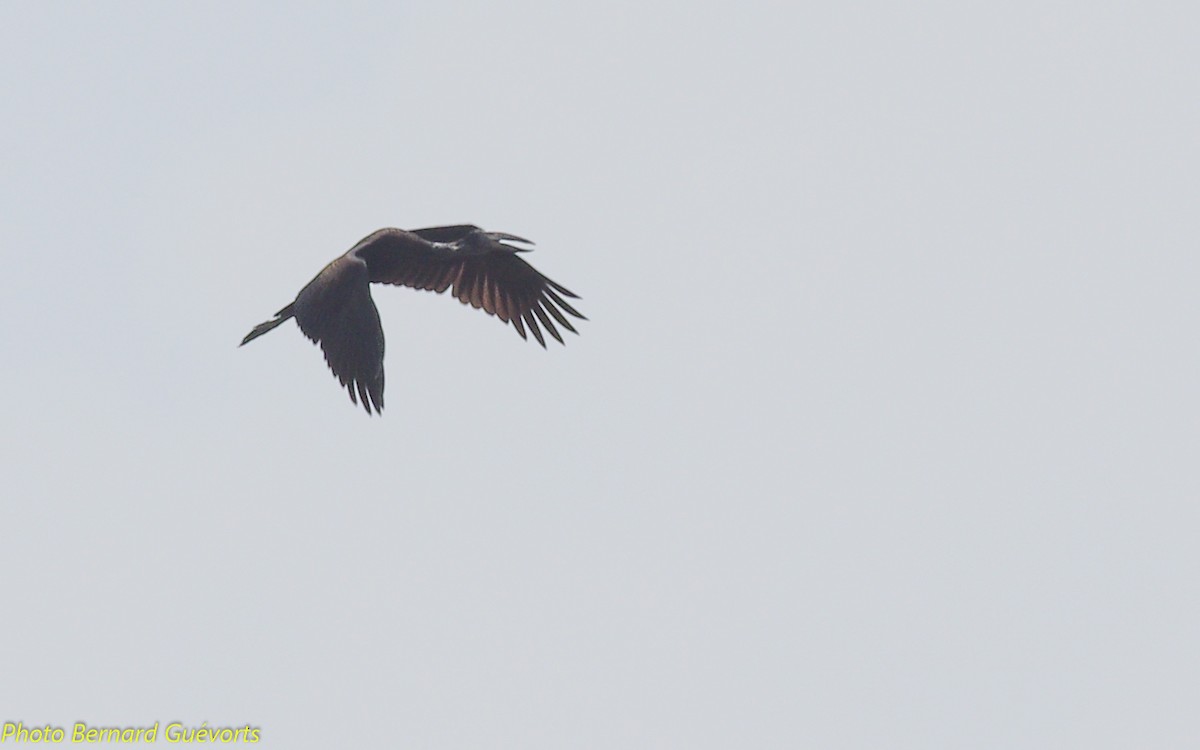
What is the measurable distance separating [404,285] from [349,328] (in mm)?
3204

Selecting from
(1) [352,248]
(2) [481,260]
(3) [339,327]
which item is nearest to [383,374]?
(3) [339,327]

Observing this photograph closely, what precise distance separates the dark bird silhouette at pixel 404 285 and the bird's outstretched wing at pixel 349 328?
0.03ft

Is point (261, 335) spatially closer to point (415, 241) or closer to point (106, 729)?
point (415, 241)

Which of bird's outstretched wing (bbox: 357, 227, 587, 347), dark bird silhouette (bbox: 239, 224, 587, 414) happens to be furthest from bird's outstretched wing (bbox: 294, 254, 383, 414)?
bird's outstretched wing (bbox: 357, 227, 587, 347)

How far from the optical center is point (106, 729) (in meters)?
18.2

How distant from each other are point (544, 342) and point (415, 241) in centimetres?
263

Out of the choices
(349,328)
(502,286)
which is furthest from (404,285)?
(349,328)

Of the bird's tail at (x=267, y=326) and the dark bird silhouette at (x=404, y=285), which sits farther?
the bird's tail at (x=267, y=326)

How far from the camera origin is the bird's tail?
2050 cm

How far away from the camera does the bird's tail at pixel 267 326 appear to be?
807 inches

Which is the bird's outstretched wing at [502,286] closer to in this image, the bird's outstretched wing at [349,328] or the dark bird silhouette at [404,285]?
the dark bird silhouette at [404,285]

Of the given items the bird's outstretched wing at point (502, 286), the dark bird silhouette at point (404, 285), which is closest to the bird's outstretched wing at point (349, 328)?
the dark bird silhouette at point (404, 285)

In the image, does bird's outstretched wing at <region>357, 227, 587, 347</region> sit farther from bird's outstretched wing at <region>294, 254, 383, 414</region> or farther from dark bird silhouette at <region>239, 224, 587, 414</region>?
bird's outstretched wing at <region>294, 254, 383, 414</region>

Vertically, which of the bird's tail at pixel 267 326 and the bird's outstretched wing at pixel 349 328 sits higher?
the bird's tail at pixel 267 326
